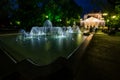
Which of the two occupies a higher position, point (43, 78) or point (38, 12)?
point (38, 12)

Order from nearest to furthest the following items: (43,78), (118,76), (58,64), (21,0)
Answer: (43,78), (58,64), (118,76), (21,0)

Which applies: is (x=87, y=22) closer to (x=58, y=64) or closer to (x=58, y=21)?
(x=58, y=21)

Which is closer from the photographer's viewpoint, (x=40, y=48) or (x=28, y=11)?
(x=40, y=48)

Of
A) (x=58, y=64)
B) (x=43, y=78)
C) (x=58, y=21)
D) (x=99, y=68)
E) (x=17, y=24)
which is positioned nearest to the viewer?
(x=43, y=78)

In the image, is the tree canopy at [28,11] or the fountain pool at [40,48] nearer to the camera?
the fountain pool at [40,48]

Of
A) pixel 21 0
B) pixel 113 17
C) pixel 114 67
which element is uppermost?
pixel 21 0

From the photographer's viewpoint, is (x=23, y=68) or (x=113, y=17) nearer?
(x=23, y=68)

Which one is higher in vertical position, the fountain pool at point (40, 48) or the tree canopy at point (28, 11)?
the tree canopy at point (28, 11)

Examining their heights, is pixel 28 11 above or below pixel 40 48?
above

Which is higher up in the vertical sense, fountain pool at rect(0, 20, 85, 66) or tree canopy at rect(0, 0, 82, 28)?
tree canopy at rect(0, 0, 82, 28)

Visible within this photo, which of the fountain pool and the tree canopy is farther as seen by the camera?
the tree canopy

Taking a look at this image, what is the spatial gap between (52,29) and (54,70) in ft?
122

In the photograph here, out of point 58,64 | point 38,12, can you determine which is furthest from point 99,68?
point 38,12

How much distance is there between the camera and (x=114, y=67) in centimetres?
802
